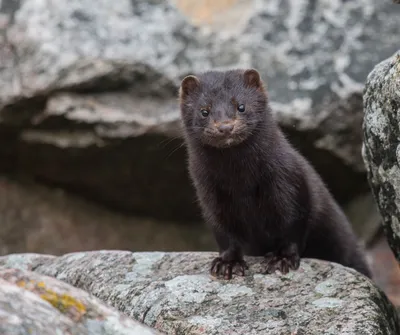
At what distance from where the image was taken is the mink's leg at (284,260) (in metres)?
4.88

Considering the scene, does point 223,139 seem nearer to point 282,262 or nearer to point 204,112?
point 204,112

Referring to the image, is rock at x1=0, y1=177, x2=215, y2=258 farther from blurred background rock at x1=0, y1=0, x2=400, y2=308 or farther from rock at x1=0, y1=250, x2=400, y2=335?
rock at x1=0, y1=250, x2=400, y2=335

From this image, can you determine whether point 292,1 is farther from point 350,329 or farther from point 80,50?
point 350,329

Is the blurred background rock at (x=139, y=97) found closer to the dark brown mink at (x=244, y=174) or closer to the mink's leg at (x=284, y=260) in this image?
the dark brown mink at (x=244, y=174)

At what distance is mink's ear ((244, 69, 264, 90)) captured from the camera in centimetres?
518

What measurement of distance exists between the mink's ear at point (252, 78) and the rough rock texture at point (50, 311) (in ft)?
8.46

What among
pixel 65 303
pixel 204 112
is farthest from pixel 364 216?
pixel 65 303

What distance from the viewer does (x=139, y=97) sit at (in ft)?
23.7

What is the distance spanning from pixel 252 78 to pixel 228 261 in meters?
1.24

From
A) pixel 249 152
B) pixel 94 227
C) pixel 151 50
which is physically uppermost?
pixel 151 50

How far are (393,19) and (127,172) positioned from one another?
121 inches

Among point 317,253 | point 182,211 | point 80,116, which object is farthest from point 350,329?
point 182,211

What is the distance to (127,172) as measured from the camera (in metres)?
7.73

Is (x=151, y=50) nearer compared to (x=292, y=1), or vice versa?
(x=151, y=50)
